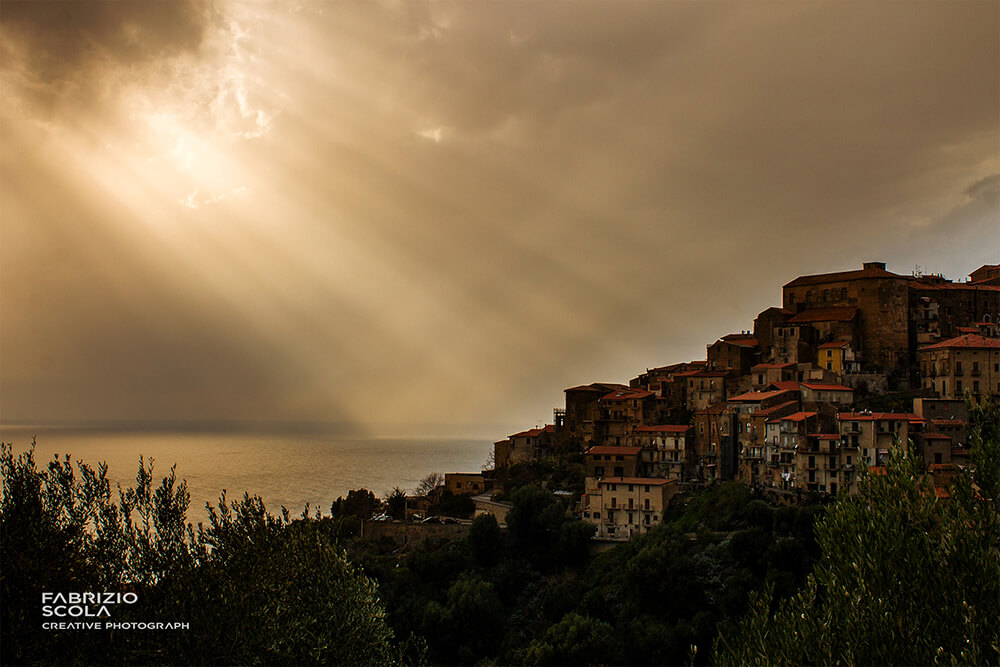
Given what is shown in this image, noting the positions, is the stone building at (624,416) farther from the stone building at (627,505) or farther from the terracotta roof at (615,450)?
the stone building at (627,505)

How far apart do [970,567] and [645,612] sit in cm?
2792

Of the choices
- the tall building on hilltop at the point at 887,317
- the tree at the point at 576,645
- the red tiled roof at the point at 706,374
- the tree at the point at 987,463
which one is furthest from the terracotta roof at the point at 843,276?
the tree at the point at 987,463

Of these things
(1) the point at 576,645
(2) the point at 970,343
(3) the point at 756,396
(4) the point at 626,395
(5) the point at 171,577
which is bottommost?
(1) the point at 576,645

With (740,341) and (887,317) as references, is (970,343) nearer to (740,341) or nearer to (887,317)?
(887,317)

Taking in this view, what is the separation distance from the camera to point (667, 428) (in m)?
54.3

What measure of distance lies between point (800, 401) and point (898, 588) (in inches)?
1522

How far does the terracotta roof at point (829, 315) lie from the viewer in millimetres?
57062

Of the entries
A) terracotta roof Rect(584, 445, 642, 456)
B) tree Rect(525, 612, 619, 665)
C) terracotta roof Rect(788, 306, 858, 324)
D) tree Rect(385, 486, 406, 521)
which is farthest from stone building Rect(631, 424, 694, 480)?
tree Rect(385, 486, 406, 521)

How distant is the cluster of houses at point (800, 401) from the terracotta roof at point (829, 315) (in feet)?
0.47

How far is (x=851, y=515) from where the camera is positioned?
46.5 feet

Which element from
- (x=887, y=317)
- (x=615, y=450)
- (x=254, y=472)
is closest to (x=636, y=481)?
(x=615, y=450)

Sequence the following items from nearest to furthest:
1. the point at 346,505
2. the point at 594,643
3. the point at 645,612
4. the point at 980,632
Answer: the point at 980,632 < the point at 594,643 < the point at 645,612 < the point at 346,505

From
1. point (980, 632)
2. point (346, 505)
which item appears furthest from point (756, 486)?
point (980, 632)

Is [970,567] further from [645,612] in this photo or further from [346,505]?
[346,505]
